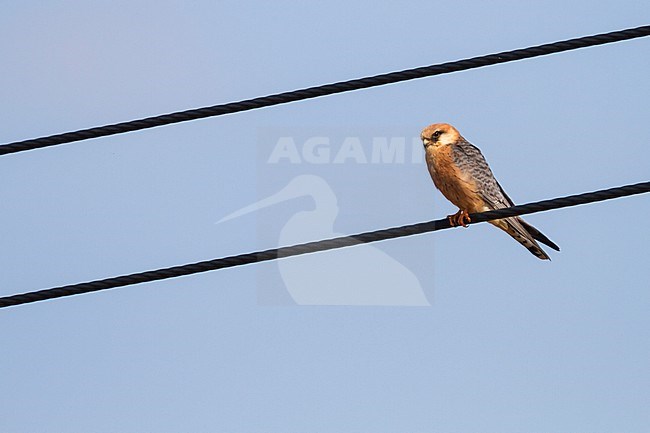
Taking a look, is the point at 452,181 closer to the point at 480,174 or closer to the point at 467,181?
the point at 467,181

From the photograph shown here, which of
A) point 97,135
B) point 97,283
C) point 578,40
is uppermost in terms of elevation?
point 578,40

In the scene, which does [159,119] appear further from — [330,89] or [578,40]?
[578,40]

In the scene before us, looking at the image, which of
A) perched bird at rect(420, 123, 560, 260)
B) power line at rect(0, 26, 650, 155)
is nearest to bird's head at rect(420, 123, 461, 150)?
perched bird at rect(420, 123, 560, 260)

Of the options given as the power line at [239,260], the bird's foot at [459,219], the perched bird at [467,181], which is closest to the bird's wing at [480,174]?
the perched bird at [467,181]

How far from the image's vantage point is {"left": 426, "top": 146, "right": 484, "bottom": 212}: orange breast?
28.3ft

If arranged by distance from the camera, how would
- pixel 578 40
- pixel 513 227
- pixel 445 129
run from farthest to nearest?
pixel 445 129 → pixel 513 227 → pixel 578 40

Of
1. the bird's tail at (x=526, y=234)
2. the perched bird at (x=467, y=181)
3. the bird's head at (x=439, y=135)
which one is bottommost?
the bird's tail at (x=526, y=234)

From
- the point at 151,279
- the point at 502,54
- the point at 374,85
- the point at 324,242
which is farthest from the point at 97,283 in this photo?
the point at 502,54

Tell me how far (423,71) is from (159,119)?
1.18 m

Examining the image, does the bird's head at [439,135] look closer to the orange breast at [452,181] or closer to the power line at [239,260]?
the orange breast at [452,181]

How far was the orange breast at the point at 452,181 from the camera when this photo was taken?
8.62 metres

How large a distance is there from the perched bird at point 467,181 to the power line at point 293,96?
10.1ft

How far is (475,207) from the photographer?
863 centimetres

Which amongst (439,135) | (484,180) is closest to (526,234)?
(484,180)
